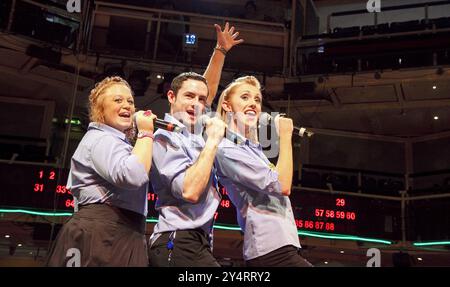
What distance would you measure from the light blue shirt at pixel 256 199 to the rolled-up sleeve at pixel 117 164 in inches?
16.3

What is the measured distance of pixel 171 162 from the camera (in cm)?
187

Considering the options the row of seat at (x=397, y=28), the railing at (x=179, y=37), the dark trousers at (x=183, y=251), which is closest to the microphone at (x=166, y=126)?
the dark trousers at (x=183, y=251)

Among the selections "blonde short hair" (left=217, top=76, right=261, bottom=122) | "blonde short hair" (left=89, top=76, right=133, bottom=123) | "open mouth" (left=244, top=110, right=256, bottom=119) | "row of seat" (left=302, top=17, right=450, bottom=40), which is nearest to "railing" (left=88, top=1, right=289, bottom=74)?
"row of seat" (left=302, top=17, right=450, bottom=40)

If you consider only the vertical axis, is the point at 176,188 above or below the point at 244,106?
below

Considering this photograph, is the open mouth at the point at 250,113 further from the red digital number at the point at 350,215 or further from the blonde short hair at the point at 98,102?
the red digital number at the point at 350,215

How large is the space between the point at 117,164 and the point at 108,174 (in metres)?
0.05

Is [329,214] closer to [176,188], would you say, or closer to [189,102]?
[189,102]

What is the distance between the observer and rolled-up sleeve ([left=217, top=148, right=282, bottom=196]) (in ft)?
6.43

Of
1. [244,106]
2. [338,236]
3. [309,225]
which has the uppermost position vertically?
[244,106]

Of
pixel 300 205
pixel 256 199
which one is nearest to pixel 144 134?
pixel 256 199

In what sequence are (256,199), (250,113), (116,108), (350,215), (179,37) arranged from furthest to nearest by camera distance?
(179,37) < (350,215) < (250,113) < (256,199) < (116,108)

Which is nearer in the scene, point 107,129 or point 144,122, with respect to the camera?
point 144,122

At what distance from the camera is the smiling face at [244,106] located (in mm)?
2176

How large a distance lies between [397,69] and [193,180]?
5941mm
